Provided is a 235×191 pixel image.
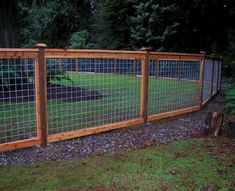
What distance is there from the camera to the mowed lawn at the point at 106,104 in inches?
243

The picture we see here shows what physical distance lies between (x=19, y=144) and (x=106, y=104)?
2748 millimetres

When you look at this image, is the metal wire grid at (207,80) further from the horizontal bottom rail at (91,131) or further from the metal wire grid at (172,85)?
the horizontal bottom rail at (91,131)

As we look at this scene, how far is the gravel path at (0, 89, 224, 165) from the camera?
4871 millimetres

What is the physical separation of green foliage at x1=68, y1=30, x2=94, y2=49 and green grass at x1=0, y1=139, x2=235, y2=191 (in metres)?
23.8

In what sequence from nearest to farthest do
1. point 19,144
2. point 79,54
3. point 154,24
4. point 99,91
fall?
point 19,144, point 79,54, point 99,91, point 154,24

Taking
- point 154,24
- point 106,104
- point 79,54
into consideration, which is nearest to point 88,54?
point 79,54

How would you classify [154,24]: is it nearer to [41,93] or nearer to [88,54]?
[88,54]

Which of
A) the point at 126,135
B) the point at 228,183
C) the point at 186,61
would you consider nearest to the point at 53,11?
the point at 186,61

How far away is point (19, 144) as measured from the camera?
4.94 m

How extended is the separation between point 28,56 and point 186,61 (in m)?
4.48

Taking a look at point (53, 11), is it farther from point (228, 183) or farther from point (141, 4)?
point (228, 183)

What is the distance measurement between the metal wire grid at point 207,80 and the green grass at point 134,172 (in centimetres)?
446

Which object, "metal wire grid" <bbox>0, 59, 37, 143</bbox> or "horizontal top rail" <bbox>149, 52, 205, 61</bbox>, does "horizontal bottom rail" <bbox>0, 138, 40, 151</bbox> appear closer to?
"metal wire grid" <bbox>0, 59, 37, 143</bbox>

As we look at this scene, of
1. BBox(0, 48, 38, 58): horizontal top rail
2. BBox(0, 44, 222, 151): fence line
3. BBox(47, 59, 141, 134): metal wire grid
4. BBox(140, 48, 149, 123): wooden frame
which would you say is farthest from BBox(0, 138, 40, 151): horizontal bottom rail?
BBox(140, 48, 149, 123): wooden frame
